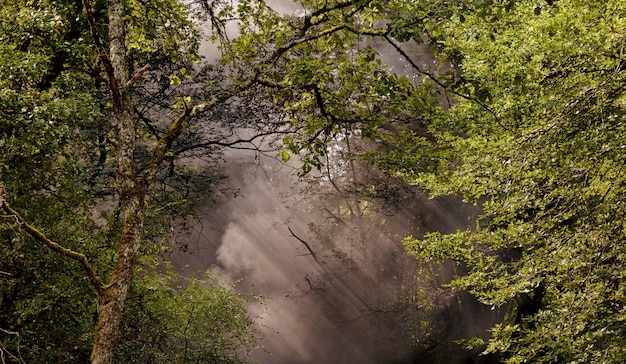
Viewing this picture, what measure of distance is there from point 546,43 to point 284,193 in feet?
47.0

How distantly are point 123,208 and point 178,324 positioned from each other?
589 cm

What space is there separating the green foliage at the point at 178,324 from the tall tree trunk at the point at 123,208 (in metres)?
4.04

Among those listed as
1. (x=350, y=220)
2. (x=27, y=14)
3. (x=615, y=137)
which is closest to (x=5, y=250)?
(x=27, y=14)

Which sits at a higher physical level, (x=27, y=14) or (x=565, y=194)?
(x=27, y=14)

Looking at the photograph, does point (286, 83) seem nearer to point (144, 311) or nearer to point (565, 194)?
point (565, 194)

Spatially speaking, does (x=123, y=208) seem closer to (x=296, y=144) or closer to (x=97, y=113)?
(x=296, y=144)

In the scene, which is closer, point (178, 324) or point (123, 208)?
point (123, 208)

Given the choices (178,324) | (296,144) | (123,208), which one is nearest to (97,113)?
(123,208)

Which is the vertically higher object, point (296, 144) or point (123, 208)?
point (296, 144)

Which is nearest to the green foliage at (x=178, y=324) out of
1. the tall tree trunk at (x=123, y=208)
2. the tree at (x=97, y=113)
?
the tree at (x=97, y=113)

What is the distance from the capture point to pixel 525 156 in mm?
3969

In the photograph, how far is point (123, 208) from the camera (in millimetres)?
3857

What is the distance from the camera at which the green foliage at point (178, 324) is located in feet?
25.6

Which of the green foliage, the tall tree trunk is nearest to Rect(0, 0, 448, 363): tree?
the tall tree trunk
